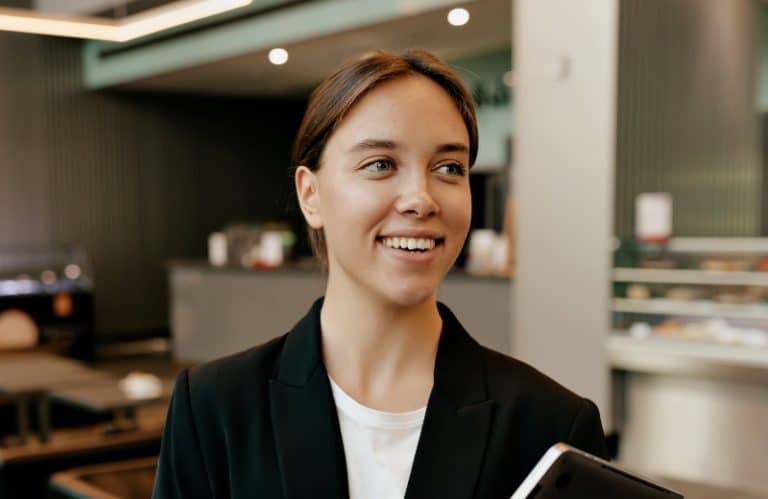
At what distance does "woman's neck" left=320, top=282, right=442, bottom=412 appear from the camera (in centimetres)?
107

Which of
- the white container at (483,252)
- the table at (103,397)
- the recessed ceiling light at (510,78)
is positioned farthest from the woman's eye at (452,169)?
the white container at (483,252)

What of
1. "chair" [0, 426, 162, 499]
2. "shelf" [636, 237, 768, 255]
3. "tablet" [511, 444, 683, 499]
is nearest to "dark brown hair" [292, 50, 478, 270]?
"tablet" [511, 444, 683, 499]

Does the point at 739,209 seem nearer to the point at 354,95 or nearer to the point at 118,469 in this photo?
the point at 118,469

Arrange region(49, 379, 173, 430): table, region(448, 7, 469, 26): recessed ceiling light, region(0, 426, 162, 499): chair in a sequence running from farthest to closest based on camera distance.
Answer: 1. region(448, 7, 469, 26): recessed ceiling light
2. region(49, 379, 173, 430): table
3. region(0, 426, 162, 499): chair

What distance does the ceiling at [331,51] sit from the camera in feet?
24.0

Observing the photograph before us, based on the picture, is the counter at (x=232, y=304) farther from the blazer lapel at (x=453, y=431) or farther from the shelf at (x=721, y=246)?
the blazer lapel at (x=453, y=431)

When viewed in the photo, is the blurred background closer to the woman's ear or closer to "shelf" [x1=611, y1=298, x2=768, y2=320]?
"shelf" [x1=611, y1=298, x2=768, y2=320]

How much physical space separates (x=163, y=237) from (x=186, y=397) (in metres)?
11.3

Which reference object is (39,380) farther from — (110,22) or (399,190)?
(399,190)

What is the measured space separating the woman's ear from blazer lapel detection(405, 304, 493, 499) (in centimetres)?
21

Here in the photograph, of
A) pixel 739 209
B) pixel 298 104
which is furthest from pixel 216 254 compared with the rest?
pixel 739 209

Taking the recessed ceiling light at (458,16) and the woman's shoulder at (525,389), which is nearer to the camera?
the woman's shoulder at (525,389)

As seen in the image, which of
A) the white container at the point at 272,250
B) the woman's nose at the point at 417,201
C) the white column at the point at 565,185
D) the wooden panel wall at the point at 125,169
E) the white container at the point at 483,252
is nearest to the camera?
the woman's nose at the point at 417,201

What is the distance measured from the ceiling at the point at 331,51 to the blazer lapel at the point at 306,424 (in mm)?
4614
